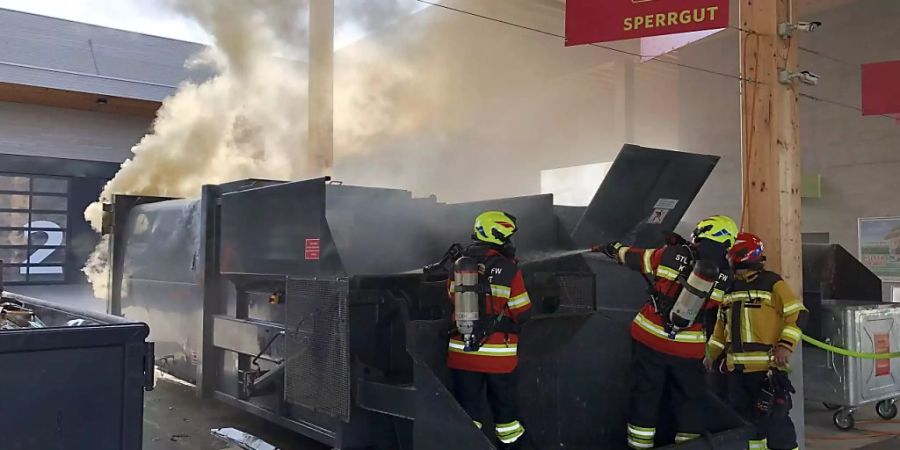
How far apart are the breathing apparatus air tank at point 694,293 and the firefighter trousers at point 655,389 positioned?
28 centimetres

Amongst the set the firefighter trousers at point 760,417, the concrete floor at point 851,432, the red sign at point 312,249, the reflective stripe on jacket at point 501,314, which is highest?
the red sign at point 312,249

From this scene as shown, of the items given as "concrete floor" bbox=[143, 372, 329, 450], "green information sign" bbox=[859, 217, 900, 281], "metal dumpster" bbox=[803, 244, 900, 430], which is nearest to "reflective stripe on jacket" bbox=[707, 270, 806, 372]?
"metal dumpster" bbox=[803, 244, 900, 430]

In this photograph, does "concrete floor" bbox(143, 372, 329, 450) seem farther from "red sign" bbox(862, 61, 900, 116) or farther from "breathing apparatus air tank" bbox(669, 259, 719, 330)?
"red sign" bbox(862, 61, 900, 116)

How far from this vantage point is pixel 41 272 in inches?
666

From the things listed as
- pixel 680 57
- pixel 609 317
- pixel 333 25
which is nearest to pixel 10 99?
pixel 333 25

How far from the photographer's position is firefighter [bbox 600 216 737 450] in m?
4.25

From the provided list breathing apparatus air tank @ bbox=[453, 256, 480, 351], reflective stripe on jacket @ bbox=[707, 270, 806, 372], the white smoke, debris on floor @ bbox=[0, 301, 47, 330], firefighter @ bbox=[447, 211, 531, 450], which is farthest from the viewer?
the white smoke

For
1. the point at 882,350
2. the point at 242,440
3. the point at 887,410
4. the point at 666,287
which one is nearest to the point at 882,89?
the point at 882,350

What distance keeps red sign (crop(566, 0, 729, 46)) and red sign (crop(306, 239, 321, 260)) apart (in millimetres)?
2105

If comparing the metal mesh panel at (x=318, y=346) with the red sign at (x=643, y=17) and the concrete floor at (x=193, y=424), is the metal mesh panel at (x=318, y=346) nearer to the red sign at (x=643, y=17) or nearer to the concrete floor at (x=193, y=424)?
the concrete floor at (x=193, y=424)

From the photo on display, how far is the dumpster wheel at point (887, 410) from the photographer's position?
256 inches

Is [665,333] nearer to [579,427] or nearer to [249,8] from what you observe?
[579,427]

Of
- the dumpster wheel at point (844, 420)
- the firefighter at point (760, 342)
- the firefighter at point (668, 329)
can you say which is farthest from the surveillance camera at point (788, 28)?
the dumpster wheel at point (844, 420)

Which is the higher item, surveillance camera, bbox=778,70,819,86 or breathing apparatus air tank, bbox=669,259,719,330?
surveillance camera, bbox=778,70,819,86
